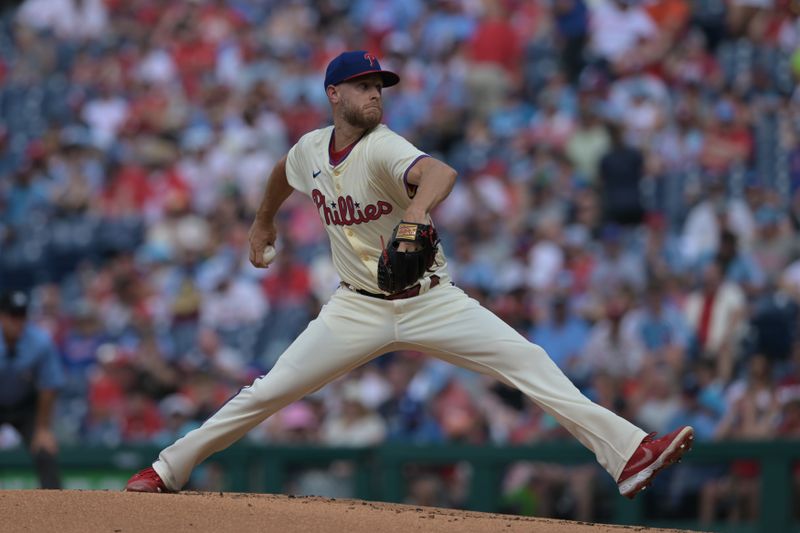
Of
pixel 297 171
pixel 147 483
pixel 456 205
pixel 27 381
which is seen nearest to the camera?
pixel 147 483

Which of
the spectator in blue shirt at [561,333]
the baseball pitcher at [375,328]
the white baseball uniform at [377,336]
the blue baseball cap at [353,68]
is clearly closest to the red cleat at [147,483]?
the baseball pitcher at [375,328]

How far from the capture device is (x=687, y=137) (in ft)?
40.5

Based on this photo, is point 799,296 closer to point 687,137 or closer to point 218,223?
point 687,137

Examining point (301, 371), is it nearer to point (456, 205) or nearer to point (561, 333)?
point (561, 333)

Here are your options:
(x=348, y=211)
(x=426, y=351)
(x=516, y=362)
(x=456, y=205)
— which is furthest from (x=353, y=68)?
(x=456, y=205)

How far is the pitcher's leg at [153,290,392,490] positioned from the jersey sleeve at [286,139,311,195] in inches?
24.6

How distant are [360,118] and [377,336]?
93 cm

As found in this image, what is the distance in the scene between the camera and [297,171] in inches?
253

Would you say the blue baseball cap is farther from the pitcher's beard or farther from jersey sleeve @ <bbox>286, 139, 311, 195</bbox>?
jersey sleeve @ <bbox>286, 139, 311, 195</bbox>

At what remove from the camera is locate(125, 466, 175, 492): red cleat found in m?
6.24

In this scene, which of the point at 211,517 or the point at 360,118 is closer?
the point at 211,517

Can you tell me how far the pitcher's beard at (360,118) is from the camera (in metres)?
6.02

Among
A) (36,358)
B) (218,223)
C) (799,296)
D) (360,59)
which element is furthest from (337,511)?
(218,223)

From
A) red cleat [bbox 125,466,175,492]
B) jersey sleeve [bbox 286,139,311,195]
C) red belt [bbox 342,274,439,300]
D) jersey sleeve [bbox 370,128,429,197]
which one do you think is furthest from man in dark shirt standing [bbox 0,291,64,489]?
jersey sleeve [bbox 370,128,429,197]
